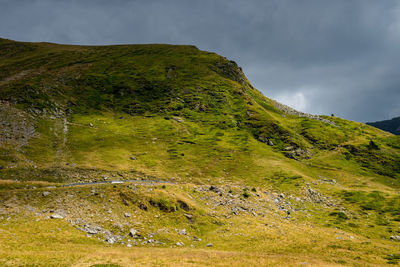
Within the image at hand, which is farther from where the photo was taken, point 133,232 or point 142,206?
point 142,206

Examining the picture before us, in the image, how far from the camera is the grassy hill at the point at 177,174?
28766 mm

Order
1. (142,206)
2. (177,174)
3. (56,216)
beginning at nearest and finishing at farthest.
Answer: (56,216) < (142,206) < (177,174)

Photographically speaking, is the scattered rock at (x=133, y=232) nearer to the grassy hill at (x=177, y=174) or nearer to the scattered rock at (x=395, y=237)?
the grassy hill at (x=177, y=174)

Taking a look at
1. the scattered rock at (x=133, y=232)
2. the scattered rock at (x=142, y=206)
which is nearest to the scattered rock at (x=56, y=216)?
the scattered rock at (x=133, y=232)

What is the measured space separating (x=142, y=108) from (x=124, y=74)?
48327 mm

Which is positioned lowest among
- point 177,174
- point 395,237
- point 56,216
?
point 56,216

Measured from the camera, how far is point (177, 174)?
6650 centimetres

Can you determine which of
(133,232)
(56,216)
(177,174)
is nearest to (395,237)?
(133,232)

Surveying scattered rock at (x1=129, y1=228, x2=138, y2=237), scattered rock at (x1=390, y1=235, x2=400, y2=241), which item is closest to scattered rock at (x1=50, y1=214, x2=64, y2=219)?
scattered rock at (x1=129, y1=228, x2=138, y2=237)

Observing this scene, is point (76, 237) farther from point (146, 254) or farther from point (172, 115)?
point (172, 115)

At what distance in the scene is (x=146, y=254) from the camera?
2531 cm

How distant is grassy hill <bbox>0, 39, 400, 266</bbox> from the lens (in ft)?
94.4

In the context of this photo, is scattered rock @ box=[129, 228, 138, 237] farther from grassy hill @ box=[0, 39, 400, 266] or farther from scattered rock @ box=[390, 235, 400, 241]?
scattered rock @ box=[390, 235, 400, 241]

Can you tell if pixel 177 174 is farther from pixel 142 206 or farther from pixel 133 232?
pixel 133 232
